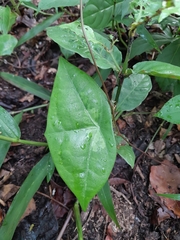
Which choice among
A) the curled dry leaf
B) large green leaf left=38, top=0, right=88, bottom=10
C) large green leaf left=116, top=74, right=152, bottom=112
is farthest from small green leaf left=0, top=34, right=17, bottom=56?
the curled dry leaf

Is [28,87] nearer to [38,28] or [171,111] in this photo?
[38,28]

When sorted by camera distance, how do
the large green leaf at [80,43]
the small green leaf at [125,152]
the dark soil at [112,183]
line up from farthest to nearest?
the dark soil at [112,183], the small green leaf at [125,152], the large green leaf at [80,43]

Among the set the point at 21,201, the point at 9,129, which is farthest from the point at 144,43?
the point at 21,201

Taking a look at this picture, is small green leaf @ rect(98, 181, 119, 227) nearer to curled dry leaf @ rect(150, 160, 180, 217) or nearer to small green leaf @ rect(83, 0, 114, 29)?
curled dry leaf @ rect(150, 160, 180, 217)

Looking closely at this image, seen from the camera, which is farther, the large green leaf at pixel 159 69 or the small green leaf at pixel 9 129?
the small green leaf at pixel 9 129

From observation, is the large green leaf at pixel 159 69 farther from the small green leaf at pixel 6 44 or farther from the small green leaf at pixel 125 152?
the small green leaf at pixel 6 44

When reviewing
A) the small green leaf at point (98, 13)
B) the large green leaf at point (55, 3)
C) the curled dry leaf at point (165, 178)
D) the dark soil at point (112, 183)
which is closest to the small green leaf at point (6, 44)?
the large green leaf at point (55, 3)

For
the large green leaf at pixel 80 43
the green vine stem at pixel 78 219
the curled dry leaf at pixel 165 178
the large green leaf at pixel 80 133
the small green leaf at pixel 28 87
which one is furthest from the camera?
the small green leaf at pixel 28 87
